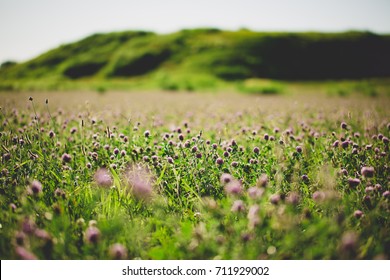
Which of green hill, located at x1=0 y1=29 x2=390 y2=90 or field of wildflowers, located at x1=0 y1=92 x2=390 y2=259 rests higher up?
green hill, located at x1=0 y1=29 x2=390 y2=90

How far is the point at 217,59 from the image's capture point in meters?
40.3

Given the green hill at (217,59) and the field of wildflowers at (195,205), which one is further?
the green hill at (217,59)

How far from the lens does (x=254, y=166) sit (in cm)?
277

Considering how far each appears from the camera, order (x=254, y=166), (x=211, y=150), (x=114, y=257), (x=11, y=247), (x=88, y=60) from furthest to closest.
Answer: (x=88, y=60) → (x=211, y=150) → (x=254, y=166) → (x=11, y=247) → (x=114, y=257)

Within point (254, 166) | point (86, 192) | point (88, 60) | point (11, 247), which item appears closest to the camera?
point (11, 247)

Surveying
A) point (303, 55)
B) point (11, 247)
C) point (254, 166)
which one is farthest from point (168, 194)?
point (303, 55)

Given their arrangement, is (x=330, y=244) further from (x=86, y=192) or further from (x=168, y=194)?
(x=86, y=192)

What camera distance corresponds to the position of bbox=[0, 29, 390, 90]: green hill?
36.8 metres

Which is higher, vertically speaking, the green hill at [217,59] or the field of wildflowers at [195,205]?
the green hill at [217,59]

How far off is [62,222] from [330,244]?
5.51 ft

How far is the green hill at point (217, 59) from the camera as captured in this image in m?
36.8
